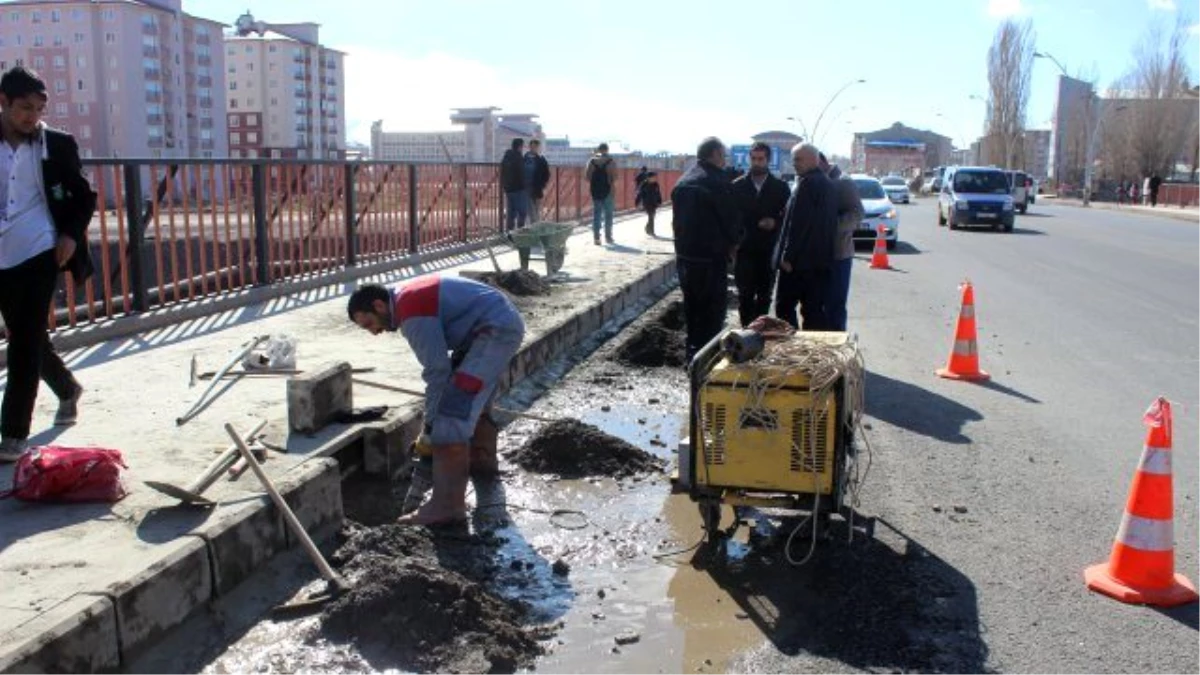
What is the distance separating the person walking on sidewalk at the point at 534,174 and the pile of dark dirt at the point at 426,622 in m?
13.8

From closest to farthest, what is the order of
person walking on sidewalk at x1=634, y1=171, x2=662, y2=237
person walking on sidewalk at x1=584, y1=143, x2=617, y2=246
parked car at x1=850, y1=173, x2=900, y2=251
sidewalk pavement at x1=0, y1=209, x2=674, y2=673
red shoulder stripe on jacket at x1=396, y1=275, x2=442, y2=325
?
sidewalk pavement at x1=0, y1=209, x2=674, y2=673 → red shoulder stripe on jacket at x1=396, y1=275, x2=442, y2=325 → person walking on sidewalk at x1=584, y1=143, x2=617, y2=246 → parked car at x1=850, y1=173, x2=900, y2=251 → person walking on sidewalk at x1=634, y1=171, x2=662, y2=237

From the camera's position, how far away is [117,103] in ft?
269

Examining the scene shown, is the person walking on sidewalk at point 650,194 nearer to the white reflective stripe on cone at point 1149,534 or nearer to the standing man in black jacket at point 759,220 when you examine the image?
the standing man in black jacket at point 759,220

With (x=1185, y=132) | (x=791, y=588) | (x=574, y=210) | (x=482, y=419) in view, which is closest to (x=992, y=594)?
(x=791, y=588)

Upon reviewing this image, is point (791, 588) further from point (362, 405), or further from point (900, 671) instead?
point (362, 405)

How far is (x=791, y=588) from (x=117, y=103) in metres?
89.4

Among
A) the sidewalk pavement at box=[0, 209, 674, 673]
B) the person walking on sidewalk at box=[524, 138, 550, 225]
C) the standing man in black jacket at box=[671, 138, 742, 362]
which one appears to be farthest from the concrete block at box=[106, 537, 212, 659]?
the person walking on sidewalk at box=[524, 138, 550, 225]

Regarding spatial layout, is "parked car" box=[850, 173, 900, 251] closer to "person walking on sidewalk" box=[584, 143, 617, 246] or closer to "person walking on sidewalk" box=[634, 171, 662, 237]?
"person walking on sidewalk" box=[634, 171, 662, 237]

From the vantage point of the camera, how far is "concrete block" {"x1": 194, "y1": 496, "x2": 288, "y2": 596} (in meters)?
3.94

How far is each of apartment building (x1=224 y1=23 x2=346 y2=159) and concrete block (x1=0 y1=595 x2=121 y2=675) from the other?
4152 inches

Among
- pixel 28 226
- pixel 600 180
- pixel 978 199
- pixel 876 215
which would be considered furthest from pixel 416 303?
pixel 978 199

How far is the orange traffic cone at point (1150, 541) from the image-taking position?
13.9 ft

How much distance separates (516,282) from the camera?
11844mm

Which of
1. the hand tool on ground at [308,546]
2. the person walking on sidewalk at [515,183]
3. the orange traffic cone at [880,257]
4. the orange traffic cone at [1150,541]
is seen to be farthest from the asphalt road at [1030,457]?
the person walking on sidewalk at [515,183]
